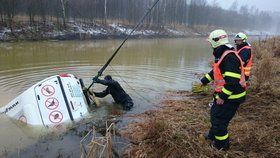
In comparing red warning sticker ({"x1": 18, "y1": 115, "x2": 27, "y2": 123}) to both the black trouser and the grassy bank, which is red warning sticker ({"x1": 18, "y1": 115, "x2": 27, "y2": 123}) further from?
the black trouser

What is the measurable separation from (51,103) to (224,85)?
385 centimetres

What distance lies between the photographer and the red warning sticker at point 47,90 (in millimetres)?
6695

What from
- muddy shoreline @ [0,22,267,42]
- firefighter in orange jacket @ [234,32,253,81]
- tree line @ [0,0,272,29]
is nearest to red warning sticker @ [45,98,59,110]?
firefighter in orange jacket @ [234,32,253,81]

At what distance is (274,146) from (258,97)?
320 centimetres

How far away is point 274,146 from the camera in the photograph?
5016 millimetres

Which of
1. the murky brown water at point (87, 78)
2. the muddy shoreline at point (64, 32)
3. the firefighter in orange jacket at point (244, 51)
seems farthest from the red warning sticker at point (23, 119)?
the muddy shoreline at point (64, 32)

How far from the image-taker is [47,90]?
6738 mm

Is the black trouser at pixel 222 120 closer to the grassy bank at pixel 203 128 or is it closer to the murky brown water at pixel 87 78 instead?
the grassy bank at pixel 203 128

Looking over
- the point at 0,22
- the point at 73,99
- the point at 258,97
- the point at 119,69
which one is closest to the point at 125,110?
the point at 73,99

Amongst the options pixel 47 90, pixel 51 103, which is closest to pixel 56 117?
pixel 51 103

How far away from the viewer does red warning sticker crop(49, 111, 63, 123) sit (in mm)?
6560

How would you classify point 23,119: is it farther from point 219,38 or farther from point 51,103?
point 219,38

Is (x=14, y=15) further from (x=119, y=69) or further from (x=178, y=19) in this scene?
(x=178, y=19)

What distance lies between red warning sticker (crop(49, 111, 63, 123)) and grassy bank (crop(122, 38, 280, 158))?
1438 millimetres
